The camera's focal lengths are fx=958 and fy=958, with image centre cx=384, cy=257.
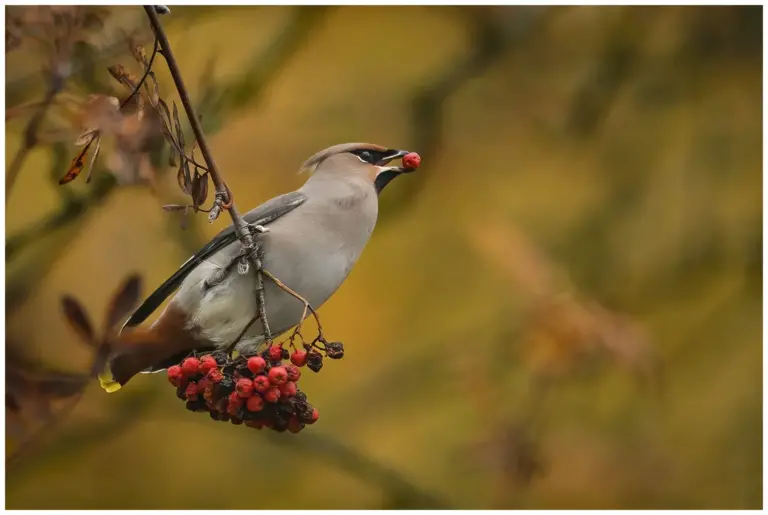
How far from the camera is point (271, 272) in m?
2.17

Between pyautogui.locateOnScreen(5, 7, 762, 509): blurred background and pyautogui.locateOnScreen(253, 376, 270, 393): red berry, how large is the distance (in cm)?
67

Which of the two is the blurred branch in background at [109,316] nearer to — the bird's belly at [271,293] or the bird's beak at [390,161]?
the bird's belly at [271,293]

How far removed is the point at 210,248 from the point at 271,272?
0.61ft

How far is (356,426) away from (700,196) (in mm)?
1280

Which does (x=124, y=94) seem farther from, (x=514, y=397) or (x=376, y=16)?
(x=514, y=397)

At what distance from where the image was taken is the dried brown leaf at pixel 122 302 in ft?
6.53

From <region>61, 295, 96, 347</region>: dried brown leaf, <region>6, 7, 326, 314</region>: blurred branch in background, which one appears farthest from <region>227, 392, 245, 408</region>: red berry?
<region>6, 7, 326, 314</region>: blurred branch in background

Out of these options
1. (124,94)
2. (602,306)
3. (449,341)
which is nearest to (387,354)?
(449,341)

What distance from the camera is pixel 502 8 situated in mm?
2807

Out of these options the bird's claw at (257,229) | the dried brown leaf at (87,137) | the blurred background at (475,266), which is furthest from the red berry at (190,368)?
the blurred background at (475,266)

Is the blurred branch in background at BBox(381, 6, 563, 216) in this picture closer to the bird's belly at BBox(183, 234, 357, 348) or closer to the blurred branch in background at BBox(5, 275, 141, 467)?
the bird's belly at BBox(183, 234, 357, 348)

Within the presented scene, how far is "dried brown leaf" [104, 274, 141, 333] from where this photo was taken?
1.99 m

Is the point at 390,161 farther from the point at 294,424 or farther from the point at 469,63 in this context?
the point at 294,424

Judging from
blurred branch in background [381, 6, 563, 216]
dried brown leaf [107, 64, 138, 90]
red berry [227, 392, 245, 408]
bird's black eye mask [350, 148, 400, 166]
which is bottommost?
red berry [227, 392, 245, 408]
